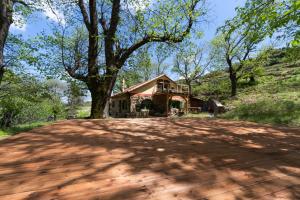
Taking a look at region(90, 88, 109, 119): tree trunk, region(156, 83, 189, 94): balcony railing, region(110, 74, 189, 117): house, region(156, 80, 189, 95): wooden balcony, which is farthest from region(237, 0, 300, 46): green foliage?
region(156, 83, 189, 94): balcony railing

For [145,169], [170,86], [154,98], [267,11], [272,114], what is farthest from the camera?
[170,86]

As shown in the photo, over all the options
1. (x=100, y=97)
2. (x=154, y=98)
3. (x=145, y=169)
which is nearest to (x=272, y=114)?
(x=100, y=97)

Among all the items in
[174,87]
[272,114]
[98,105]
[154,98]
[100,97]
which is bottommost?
[272,114]

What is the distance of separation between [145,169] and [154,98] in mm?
24920

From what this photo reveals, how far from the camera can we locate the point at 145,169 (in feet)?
6.12

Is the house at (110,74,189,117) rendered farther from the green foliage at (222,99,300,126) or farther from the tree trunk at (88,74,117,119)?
the tree trunk at (88,74,117,119)

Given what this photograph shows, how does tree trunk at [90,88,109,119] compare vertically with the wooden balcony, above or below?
below

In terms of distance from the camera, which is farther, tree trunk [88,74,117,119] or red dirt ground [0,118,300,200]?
tree trunk [88,74,117,119]

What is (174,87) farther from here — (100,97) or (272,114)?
(100,97)

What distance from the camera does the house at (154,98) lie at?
2488cm

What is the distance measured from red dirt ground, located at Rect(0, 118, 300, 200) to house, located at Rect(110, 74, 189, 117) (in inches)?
824

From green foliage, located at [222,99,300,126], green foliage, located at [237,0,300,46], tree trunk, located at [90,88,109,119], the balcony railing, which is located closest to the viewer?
green foliage, located at [237,0,300,46]

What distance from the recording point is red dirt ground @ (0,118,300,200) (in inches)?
56.8

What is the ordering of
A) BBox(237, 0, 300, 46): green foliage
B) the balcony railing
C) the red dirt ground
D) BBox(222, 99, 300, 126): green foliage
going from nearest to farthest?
the red dirt ground < BBox(237, 0, 300, 46): green foliage < BBox(222, 99, 300, 126): green foliage < the balcony railing
